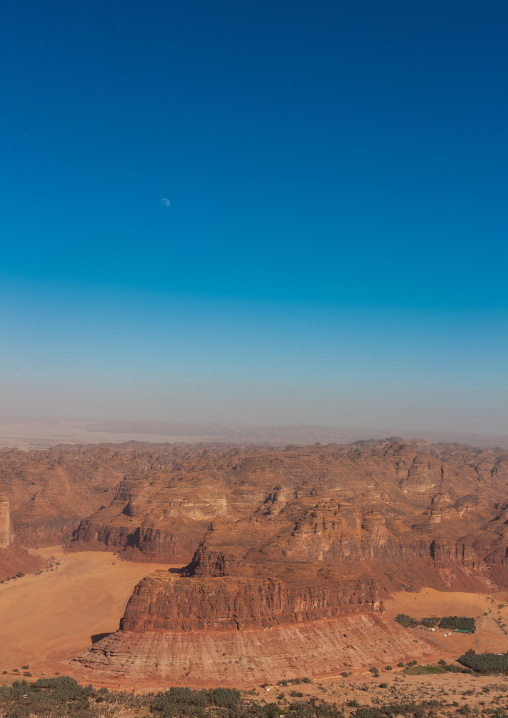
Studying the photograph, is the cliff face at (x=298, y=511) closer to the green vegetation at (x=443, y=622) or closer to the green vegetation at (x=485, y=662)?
the green vegetation at (x=443, y=622)

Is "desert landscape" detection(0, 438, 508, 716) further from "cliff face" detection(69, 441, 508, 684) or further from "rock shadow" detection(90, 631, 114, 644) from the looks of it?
"rock shadow" detection(90, 631, 114, 644)

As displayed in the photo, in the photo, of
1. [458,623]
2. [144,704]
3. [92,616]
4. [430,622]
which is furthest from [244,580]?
[458,623]

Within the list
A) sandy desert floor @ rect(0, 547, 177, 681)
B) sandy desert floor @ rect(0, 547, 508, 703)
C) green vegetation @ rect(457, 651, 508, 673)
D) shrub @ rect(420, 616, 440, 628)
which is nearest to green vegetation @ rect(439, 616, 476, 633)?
shrub @ rect(420, 616, 440, 628)

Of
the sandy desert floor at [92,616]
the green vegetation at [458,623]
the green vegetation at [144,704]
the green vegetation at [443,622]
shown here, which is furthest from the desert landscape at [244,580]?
the green vegetation at [144,704]

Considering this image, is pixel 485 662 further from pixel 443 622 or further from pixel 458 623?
pixel 443 622

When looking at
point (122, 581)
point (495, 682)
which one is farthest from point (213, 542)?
point (495, 682)

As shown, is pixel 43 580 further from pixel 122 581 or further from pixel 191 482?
pixel 191 482
